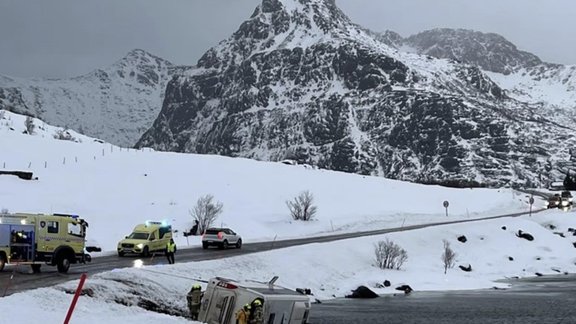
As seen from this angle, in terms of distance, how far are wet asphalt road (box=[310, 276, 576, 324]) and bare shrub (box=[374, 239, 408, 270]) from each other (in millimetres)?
6999

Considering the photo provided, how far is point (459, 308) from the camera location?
36.0 m

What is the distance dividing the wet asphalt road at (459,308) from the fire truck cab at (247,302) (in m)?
6.54

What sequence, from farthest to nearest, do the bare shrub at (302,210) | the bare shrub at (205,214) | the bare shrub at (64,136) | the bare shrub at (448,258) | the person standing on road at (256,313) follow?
the bare shrub at (64,136) < the bare shrub at (302,210) < the bare shrub at (205,214) < the bare shrub at (448,258) < the person standing on road at (256,313)

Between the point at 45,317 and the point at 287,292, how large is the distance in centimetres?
816

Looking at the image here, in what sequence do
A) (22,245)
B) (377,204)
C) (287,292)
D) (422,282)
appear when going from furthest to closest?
(377,204), (422,282), (22,245), (287,292)

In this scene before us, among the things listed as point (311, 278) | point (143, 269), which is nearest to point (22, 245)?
point (143, 269)

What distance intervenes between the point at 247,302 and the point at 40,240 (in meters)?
13.4

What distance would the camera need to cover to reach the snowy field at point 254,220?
1130 inches

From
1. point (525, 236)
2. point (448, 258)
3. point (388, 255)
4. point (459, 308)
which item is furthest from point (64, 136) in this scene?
point (459, 308)

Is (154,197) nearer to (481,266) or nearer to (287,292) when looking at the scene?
(481,266)

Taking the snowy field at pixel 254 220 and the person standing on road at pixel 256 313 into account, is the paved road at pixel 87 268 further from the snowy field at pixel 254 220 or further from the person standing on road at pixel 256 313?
the person standing on road at pixel 256 313

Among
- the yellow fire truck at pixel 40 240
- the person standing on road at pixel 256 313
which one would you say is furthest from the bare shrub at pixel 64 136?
the person standing on road at pixel 256 313

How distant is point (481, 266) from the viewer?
60781 millimetres

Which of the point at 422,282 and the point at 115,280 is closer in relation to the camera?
the point at 115,280
